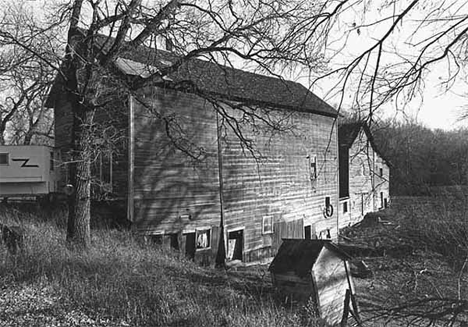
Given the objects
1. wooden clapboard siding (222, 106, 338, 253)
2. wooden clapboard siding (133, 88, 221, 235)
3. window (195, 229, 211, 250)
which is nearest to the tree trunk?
wooden clapboard siding (133, 88, 221, 235)

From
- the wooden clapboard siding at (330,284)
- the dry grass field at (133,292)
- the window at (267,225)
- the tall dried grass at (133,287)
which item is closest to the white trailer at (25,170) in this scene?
the dry grass field at (133,292)

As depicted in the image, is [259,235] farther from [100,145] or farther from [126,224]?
[100,145]

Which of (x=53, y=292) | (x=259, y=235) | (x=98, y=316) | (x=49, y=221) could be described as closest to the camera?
(x=98, y=316)

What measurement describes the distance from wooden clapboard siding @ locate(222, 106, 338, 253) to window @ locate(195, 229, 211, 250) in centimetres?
135

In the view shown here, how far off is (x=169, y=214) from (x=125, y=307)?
27.0ft

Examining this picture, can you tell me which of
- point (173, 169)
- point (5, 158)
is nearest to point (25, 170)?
point (5, 158)

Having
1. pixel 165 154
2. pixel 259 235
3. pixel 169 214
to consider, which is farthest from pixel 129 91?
pixel 259 235

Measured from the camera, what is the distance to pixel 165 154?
50.0ft

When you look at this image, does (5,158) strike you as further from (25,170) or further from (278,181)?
(278,181)

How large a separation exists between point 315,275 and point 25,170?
11.2 m

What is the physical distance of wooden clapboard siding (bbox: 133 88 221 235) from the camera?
14383 mm

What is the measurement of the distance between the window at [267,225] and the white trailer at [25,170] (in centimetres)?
933

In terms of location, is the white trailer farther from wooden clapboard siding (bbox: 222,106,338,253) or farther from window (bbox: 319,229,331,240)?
window (bbox: 319,229,331,240)

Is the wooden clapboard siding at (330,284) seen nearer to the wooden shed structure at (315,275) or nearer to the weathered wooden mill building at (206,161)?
the wooden shed structure at (315,275)
